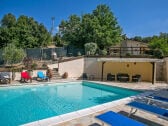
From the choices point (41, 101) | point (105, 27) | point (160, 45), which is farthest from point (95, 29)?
point (41, 101)

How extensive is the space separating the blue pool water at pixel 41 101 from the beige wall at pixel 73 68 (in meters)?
3.17

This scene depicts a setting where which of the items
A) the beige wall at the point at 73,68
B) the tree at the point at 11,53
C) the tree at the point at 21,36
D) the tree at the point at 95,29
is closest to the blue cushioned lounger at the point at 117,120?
the beige wall at the point at 73,68

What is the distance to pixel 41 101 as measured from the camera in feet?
42.3

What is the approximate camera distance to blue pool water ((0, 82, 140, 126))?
9.74 meters

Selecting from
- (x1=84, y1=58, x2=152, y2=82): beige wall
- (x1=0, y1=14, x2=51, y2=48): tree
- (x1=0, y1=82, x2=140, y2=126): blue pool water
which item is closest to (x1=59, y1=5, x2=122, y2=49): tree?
(x1=0, y1=14, x2=51, y2=48): tree

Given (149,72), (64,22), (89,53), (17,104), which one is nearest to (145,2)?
(149,72)

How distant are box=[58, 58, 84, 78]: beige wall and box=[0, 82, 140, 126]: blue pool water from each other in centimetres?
317

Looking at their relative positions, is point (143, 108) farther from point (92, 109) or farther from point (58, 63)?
point (58, 63)

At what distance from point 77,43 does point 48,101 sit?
767 inches

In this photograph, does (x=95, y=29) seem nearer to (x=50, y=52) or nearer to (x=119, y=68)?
(x=50, y=52)

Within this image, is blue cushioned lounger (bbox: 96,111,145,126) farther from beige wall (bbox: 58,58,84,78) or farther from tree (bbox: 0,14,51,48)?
tree (bbox: 0,14,51,48)

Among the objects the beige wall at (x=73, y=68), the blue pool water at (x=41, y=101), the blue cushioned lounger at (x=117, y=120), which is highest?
the beige wall at (x=73, y=68)

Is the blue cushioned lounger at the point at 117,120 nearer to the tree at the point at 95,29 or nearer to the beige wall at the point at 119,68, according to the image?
the beige wall at the point at 119,68

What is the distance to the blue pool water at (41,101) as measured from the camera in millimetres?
9742
